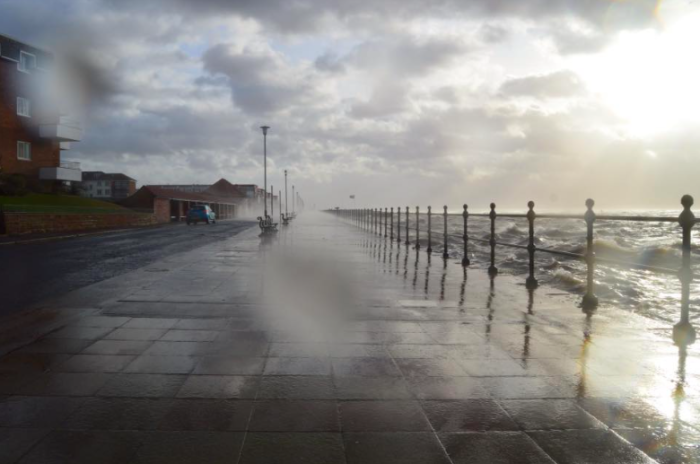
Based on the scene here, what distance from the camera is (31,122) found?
43.5m

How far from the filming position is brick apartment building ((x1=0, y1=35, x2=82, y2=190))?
1608 inches

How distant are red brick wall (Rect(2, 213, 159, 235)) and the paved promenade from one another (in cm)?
2048

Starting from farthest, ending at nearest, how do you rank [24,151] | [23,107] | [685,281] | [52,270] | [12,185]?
[24,151] < [23,107] < [12,185] < [52,270] < [685,281]

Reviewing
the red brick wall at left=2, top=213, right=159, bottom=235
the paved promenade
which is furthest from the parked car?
the paved promenade

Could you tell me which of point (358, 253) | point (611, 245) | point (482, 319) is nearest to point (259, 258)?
point (358, 253)

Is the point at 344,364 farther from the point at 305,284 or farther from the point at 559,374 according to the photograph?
the point at 305,284

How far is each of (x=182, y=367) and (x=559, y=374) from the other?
2984 mm

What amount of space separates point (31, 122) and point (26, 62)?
5029mm

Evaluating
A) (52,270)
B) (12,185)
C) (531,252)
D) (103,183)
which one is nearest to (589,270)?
(531,252)

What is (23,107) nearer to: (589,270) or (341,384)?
(589,270)

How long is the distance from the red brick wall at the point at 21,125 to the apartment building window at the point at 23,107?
1.06 feet

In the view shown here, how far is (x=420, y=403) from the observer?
3.36 metres

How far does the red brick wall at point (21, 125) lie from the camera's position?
40.6 meters

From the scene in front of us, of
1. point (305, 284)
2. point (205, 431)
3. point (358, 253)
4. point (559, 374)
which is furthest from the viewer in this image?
point (358, 253)
